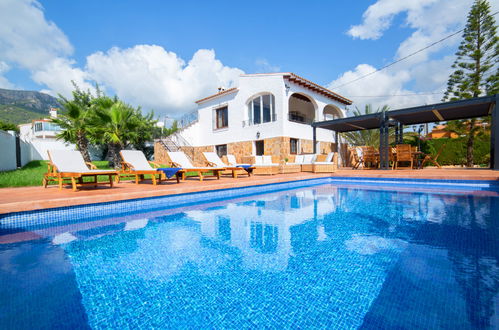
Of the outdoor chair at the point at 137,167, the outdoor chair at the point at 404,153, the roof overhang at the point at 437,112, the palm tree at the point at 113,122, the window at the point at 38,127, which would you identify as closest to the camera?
the outdoor chair at the point at 137,167

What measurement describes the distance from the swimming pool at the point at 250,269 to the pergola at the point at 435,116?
6815 mm

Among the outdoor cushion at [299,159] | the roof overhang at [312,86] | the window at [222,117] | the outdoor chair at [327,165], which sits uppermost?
the roof overhang at [312,86]

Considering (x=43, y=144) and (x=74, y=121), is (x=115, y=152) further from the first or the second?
(x=43, y=144)

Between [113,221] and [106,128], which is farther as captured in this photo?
[106,128]

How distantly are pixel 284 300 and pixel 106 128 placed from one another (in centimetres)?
1333

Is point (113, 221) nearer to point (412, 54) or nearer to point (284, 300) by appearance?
point (284, 300)

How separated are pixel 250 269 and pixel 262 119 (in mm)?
13165

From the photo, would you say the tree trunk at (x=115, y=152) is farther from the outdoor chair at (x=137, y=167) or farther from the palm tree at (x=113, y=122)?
the outdoor chair at (x=137, y=167)

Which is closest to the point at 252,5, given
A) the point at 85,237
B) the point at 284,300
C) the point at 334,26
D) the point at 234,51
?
the point at 234,51

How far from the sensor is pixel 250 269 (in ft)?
7.63

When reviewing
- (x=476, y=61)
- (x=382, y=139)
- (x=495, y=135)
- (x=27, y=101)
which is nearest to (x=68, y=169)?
(x=382, y=139)

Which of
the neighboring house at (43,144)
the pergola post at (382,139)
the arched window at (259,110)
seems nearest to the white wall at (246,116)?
the arched window at (259,110)

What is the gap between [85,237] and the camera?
11.0 ft

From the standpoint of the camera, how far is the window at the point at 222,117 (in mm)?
17172
